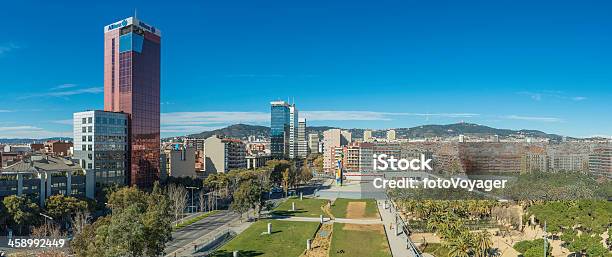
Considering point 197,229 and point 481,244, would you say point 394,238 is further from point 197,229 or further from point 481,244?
point 197,229

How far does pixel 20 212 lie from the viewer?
36.3 m

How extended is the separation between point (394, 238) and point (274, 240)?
1058 centimetres

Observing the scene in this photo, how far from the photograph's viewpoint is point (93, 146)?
5131cm

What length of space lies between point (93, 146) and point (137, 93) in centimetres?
957

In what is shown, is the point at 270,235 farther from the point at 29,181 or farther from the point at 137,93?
the point at 137,93

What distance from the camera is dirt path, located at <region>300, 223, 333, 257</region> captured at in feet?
109

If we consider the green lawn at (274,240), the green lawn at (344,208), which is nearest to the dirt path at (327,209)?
the green lawn at (344,208)

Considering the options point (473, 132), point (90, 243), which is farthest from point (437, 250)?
point (473, 132)

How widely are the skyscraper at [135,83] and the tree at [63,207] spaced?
15.6 m

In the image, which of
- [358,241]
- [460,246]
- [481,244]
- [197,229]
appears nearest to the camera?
[460,246]

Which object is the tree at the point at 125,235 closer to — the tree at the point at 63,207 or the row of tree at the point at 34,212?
the row of tree at the point at 34,212

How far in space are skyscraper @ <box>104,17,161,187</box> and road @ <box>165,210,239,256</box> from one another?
13238 mm

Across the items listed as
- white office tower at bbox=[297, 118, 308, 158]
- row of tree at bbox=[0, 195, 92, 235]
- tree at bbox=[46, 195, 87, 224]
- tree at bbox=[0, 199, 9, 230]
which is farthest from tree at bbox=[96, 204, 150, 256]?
white office tower at bbox=[297, 118, 308, 158]

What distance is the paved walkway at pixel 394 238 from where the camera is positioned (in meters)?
33.4
